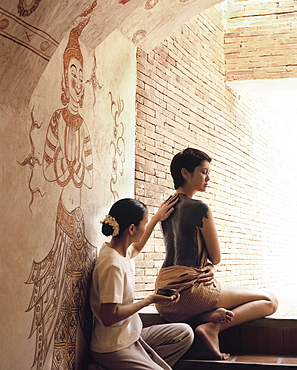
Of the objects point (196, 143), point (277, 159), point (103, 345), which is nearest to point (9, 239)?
point (103, 345)

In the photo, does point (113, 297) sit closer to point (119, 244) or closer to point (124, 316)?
point (124, 316)

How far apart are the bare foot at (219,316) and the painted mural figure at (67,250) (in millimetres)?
905

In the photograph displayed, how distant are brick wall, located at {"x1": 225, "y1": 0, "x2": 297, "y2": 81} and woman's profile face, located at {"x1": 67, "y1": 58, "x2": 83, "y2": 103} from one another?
14.4 ft

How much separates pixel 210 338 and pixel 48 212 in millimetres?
1523

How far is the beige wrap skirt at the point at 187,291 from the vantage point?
424 cm

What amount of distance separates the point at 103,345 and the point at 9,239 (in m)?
1.05

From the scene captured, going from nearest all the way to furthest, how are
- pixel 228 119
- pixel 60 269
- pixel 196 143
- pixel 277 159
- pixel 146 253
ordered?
1. pixel 60 269
2. pixel 146 253
3. pixel 196 143
4. pixel 228 119
5. pixel 277 159

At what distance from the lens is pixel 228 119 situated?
29.5 ft

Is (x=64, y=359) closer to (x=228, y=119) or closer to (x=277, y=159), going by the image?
(x=228, y=119)

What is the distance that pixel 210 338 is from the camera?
13.8 ft

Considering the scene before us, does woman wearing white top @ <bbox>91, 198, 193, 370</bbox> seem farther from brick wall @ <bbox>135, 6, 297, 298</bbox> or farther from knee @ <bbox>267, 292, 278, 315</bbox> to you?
brick wall @ <bbox>135, 6, 297, 298</bbox>

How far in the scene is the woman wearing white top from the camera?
3.78m

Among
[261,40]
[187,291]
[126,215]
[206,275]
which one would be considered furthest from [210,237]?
[261,40]

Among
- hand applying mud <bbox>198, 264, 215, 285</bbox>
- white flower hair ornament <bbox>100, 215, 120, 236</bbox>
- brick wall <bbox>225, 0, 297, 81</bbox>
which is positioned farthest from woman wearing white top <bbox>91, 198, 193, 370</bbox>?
brick wall <bbox>225, 0, 297, 81</bbox>
